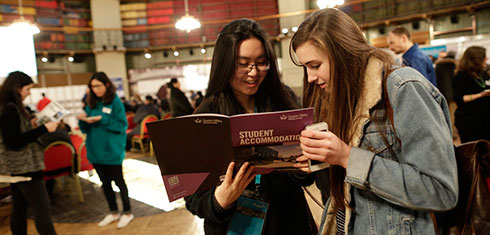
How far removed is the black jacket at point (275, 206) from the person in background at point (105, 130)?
2.51 m

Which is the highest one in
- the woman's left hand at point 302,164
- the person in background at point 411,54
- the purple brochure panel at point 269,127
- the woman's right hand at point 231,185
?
the person in background at point 411,54

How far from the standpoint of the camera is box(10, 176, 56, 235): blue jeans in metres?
2.70

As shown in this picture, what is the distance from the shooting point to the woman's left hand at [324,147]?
3.07ft

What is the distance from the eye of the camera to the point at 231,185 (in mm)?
1140

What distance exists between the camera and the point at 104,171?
3.59 m

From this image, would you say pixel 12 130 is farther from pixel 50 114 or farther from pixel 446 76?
pixel 446 76

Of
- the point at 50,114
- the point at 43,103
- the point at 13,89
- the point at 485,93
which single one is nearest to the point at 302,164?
the point at 13,89

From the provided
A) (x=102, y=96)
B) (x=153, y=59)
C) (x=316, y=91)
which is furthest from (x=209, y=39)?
(x=316, y=91)

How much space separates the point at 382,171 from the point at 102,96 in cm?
331

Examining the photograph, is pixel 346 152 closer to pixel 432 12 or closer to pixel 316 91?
pixel 316 91

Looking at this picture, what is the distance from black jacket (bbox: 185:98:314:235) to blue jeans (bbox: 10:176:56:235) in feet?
6.74

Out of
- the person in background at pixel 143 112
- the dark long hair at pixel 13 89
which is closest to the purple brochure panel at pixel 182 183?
the dark long hair at pixel 13 89

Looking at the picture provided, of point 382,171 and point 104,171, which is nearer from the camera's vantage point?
point 382,171

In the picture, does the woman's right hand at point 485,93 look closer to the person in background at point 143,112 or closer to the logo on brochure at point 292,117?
the logo on brochure at point 292,117
